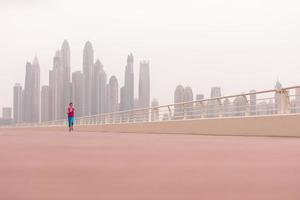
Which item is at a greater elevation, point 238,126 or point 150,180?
point 238,126

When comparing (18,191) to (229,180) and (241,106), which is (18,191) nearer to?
(229,180)

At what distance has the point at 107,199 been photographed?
2.82 m

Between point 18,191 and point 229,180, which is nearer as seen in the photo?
point 18,191

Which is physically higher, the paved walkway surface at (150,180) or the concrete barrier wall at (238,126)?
the concrete barrier wall at (238,126)

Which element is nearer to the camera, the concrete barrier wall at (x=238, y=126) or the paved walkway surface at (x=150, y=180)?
the paved walkway surface at (x=150, y=180)

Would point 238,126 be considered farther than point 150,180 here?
Yes

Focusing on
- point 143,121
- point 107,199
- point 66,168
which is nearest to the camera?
point 107,199

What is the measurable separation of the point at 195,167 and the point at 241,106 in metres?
11.5

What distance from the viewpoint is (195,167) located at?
4.88m

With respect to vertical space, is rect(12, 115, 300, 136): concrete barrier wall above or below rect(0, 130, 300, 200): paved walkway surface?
above

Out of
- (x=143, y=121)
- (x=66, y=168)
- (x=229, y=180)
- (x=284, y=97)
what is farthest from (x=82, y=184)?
(x=143, y=121)

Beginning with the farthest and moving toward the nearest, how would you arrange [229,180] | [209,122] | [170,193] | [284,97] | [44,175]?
1. [209,122]
2. [284,97]
3. [44,175]
4. [229,180]
5. [170,193]

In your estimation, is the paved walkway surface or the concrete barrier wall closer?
the paved walkway surface

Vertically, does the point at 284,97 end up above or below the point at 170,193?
above
